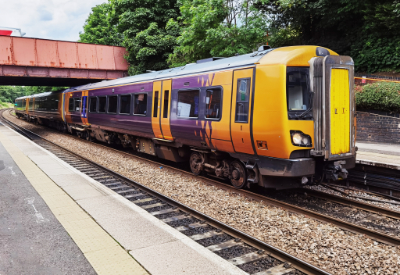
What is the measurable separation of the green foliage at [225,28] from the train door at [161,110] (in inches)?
196

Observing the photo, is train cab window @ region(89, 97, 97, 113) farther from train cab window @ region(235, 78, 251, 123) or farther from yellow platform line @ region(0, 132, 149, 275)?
train cab window @ region(235, 78, 251, 123)

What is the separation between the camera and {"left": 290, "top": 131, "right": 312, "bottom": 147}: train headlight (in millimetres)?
6598

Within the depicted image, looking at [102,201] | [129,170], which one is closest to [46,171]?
[129,170]

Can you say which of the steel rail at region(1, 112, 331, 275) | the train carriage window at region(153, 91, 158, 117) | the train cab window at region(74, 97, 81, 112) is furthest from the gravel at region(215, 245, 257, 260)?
the train cab window at region(74, 97, 81, 112)

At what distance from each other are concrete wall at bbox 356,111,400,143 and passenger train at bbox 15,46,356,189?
24.0ft

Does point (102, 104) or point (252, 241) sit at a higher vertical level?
point (102, 104)

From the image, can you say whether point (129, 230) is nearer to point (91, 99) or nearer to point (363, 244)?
point (363, 244)

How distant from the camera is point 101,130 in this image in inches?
650

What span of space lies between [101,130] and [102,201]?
10.2m

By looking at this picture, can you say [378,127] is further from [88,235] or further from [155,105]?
[88,235]

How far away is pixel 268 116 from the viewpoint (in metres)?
6.75

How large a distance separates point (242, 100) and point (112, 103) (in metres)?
8.51

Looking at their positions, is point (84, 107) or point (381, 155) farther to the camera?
point (84, 107)

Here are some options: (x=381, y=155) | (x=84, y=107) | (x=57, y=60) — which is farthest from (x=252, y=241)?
(x=57, y=60)
